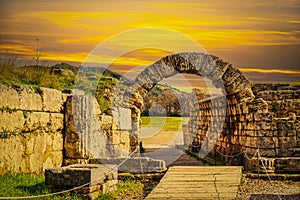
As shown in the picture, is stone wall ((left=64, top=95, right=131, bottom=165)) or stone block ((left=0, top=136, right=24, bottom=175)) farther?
stone wall ((left=64, top=95, right=131, bottom=165))

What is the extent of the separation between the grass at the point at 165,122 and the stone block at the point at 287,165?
23.1 meters

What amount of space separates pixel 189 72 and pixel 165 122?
2181 centimetres

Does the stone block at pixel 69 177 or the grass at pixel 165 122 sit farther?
the grass at pixel 165 122

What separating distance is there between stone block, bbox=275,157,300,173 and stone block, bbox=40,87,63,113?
21.2 ft

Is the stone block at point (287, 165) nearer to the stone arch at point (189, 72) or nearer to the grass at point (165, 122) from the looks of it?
the stone arch at point (189, 72)

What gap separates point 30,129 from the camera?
1223 cm

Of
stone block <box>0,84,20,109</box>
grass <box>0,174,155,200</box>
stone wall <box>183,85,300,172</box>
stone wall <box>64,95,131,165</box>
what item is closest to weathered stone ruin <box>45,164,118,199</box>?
grass <box>0,174,155,200</box>

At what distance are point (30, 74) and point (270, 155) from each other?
23.9 ft

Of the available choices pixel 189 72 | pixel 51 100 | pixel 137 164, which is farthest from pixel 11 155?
pixel 189 72

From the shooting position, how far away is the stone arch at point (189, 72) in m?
18.1

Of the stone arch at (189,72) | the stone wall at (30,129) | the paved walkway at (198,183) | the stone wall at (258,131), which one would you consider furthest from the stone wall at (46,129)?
the stone wall at (258,131)

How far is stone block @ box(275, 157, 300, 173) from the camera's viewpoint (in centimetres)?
1581

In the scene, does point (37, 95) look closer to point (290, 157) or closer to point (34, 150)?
point (34, 150)

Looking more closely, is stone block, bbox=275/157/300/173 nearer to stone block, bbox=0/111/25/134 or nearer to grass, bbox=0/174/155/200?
grass, bbox=0/174/155/200
